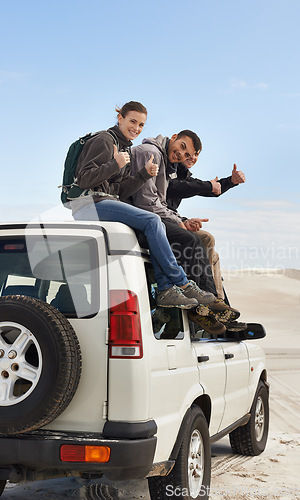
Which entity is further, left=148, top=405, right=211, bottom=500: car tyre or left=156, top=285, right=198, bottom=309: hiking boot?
left=156, top=285, right=198, bottom=309: hiking boot

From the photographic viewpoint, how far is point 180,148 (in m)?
6.22

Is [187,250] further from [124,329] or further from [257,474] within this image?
[257,474]

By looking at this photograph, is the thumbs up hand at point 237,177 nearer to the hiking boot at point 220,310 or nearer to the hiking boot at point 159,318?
the hiking boot at point 220,310

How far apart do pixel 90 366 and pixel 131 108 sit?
2824mm

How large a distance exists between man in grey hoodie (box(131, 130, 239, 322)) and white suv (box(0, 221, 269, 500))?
1015 millimetres

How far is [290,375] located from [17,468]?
10.4 meters

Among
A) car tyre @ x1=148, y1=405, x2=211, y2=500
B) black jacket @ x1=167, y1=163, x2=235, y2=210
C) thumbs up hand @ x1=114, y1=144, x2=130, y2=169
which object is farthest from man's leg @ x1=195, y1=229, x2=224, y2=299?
car tyre @ x1=148, y1=405, x2=211, y2=500

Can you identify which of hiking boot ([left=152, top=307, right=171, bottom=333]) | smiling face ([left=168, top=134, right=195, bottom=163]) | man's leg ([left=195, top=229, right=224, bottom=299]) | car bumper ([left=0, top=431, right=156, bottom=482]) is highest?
smiling face ([left=168, top=134, right=195, bottom=163])

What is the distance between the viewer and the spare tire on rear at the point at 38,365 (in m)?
3.58

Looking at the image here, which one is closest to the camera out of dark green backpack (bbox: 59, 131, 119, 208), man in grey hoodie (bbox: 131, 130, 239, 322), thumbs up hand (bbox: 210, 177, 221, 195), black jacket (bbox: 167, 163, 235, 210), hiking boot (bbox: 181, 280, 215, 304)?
hiking boot (bbox: 181, 280, 215, 304)

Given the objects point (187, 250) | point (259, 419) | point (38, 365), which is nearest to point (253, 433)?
point (259, 419)

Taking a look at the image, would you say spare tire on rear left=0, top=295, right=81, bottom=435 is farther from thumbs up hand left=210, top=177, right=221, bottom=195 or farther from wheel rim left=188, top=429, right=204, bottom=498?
thumbs up hand left=210, top=177, right=221, bottom=195

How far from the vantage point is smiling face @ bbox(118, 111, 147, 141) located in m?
5.71

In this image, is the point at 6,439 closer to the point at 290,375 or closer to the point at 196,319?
A: the point at 196,319
